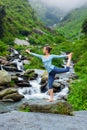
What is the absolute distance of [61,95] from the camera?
172 ft

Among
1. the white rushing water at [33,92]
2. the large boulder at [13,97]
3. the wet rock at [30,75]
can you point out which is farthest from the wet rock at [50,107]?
the wet rock at [30,75]

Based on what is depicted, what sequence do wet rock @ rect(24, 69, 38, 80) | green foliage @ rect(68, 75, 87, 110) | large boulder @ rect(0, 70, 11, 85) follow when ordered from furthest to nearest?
1. wet rock @ rect(24, 69, 38, 80)
2. large boulder @ rect(0, 70, 11, 85)
3. green foliage @ rect(68, 75, 87, 110)

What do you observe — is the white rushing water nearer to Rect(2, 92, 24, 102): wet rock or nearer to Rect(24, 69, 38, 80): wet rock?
Rect(2, 92, 24, 102): wet rock

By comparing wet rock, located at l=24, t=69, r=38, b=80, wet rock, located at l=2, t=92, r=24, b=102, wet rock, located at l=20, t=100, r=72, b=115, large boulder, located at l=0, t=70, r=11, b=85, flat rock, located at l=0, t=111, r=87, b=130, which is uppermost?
wet rock, located at l=24, t=69, r=38, b=80

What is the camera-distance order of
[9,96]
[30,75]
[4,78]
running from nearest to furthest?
1. [9,96]
2. [4,78]
3. [30,75]

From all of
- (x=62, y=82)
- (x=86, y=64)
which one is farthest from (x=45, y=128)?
(x=86, y=64)

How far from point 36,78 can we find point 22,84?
9530mm

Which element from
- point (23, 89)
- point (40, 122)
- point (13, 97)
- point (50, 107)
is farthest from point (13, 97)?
point (40, 122)

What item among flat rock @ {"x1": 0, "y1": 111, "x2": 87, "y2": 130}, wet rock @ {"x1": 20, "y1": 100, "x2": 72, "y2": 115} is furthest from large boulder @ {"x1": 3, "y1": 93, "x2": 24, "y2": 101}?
flat rock @ {"x1": 0, "y1": 111, "x2": 87, "y2": 130}

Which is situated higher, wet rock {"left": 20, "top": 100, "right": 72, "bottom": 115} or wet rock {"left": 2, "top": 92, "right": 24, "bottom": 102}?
wet rock {"left": 2, "top": 92, "right": 24, "bottom": 102}

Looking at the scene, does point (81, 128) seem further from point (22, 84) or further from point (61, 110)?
point (22, 84)

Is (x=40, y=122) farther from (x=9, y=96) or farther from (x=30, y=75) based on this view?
(x=30, y=75)

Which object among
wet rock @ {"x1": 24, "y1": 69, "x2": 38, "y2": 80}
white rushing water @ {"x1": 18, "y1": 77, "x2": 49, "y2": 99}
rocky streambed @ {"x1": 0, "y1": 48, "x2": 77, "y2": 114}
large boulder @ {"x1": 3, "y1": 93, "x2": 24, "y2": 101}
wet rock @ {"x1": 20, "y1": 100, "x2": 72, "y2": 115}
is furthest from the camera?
wet rock @ {"x1": 24, "y1": 69, "x2": 38, "y2": 80}

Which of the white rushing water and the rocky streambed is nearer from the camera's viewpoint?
the rocky streambed
